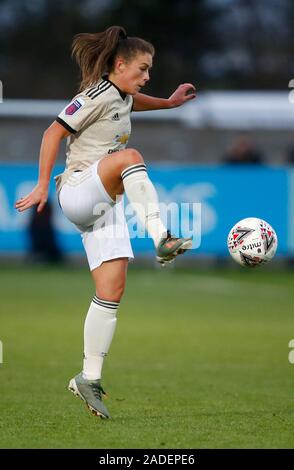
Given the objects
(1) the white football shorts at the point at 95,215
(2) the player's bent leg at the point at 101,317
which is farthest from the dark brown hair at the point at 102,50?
(2) the player's bent leg at the point at 101,317

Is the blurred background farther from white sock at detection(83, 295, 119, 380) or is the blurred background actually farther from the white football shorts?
white sock at detection(83, 295, 119, 380)

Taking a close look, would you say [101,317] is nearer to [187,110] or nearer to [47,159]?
[47,159]

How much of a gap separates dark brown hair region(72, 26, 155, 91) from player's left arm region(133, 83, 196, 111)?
42 cm

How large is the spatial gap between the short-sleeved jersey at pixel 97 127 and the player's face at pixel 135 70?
9 cm

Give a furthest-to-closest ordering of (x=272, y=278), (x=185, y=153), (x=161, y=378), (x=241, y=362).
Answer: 1. (x=185, y=153)
2. (x=272, y=278)
3. (x=241, y=362)
4. (x=161, y=378)

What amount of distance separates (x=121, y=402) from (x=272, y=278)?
39.1ft

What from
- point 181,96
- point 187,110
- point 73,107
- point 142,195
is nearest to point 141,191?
point 142,195

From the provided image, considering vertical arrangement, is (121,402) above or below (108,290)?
below

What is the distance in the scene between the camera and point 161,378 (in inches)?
368

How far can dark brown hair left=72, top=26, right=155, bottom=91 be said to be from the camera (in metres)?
7.34

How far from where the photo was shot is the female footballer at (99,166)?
7.18 meters

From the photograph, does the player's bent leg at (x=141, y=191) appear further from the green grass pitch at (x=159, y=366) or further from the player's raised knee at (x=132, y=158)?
the green grass pitch at (x=159, y=366)
